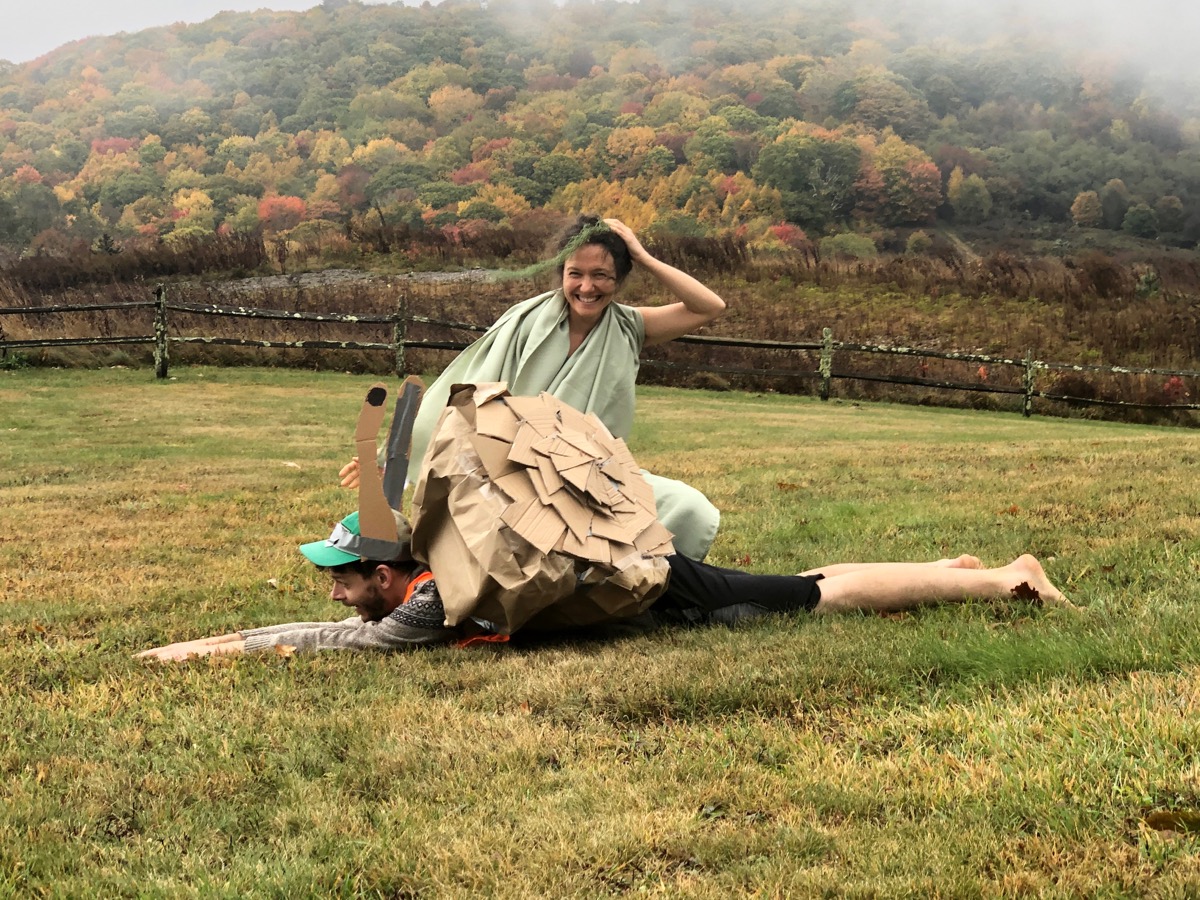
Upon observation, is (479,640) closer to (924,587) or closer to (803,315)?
(924,587)

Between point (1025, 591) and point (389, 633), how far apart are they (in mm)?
2322

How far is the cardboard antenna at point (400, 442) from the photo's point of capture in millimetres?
4020

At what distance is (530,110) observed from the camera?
7731cm

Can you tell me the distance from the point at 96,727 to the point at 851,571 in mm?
2695

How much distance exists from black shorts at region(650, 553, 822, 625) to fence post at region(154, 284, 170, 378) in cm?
1626

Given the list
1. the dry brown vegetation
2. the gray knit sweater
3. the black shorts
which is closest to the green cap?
the gray knit sweater

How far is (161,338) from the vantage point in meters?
18.5

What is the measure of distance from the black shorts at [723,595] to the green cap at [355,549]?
0.97m

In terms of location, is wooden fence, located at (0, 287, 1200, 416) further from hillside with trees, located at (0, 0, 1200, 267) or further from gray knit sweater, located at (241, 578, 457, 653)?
gray knit sweater, located at (241, 578, 457, 653)

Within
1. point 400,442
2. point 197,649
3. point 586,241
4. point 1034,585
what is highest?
point 586,241

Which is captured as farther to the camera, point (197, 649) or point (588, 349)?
point (588, 349)

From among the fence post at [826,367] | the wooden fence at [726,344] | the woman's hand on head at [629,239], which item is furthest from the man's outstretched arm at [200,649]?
the fence post at [826,367]

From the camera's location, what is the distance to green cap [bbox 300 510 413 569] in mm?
3943

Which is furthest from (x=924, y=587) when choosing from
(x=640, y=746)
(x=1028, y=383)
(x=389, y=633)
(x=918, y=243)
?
(x=918, y=243)
